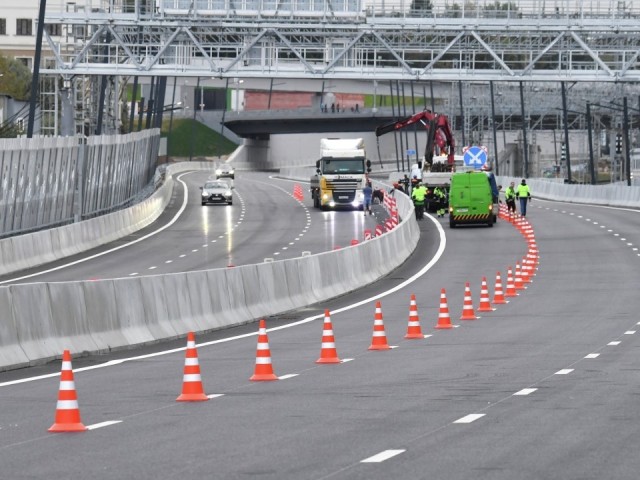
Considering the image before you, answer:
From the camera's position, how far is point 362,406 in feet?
48.6

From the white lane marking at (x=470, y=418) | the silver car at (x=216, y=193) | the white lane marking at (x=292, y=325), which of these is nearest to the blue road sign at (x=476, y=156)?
the white lane marking at (x=292, y=325)

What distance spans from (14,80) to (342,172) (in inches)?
2197

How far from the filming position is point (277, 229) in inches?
2621

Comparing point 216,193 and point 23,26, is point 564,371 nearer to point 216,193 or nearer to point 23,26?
point 216,193

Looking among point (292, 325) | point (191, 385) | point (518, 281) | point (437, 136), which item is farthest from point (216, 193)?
point (191, 385)

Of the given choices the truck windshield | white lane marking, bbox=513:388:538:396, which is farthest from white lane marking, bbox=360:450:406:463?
the truck windshield

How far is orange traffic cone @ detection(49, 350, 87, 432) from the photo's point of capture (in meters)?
12.9

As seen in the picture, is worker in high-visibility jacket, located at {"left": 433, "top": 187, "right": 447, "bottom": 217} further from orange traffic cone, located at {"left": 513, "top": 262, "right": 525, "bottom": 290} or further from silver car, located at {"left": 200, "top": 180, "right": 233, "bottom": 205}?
orange traffic cone, located at {"left": 513, "top": 262, "right": 525, "bottom": 290}

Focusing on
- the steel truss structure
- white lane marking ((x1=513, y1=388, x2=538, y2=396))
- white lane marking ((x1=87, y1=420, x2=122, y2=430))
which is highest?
the steel truss structure

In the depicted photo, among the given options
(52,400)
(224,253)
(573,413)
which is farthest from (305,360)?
(224,253)

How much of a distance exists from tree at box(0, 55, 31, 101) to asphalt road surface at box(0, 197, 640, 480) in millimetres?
98622

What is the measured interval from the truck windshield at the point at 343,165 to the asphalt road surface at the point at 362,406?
4760cm

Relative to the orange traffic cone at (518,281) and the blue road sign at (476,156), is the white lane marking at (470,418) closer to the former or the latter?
the orange traffic cone at (518,281)

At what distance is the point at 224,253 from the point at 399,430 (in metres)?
39.3
